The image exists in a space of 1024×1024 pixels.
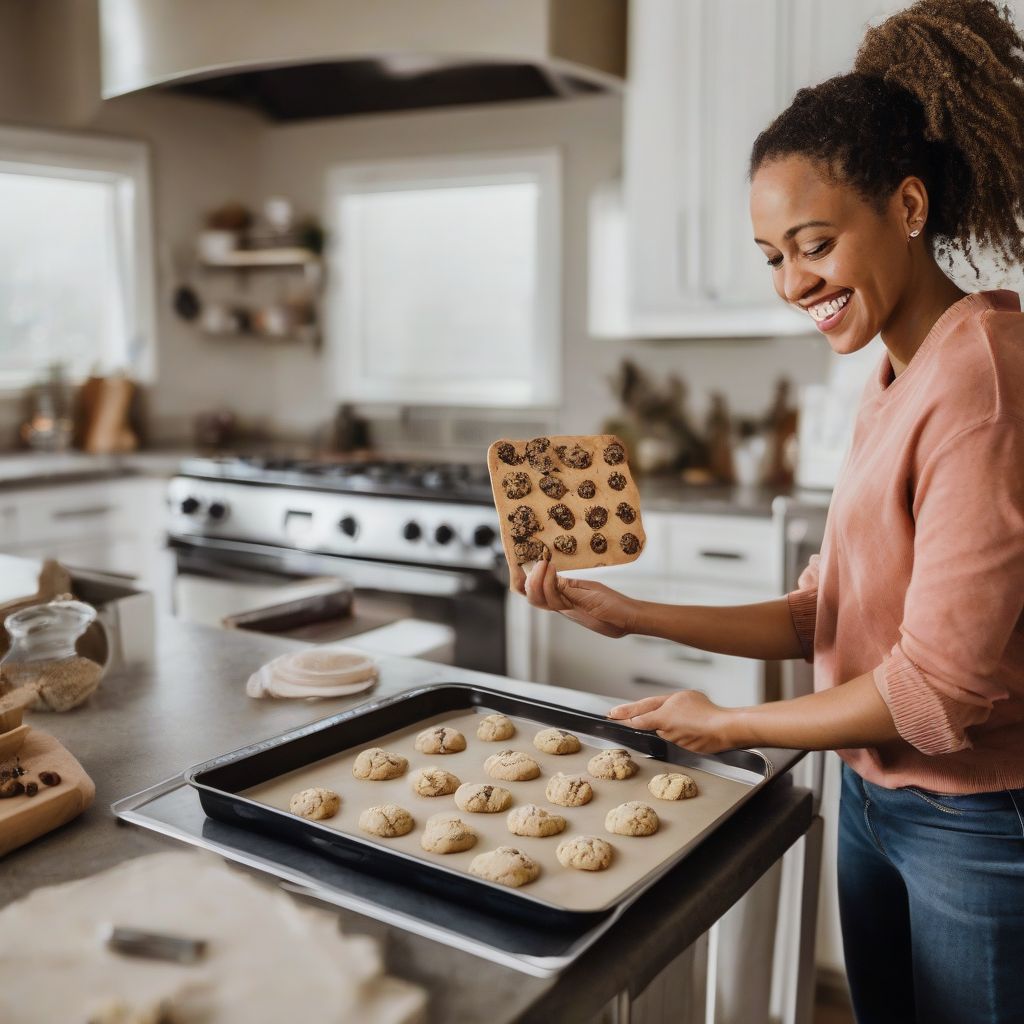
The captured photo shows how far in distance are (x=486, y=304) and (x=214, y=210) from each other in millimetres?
1271

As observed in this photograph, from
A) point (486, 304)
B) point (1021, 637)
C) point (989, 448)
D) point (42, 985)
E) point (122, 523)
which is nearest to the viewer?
point (42, 985)

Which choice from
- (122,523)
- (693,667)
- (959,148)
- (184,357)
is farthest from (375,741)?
(184,357)

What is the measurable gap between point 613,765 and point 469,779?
17 centimetres

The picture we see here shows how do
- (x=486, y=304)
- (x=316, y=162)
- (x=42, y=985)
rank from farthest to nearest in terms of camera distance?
(x=316, y=162), (x=486, y=304), (x=42, y=985)

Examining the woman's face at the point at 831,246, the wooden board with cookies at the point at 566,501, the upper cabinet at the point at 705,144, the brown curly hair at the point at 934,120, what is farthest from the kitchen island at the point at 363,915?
the upper cabinet at the point at 705,144

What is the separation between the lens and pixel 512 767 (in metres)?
1.25

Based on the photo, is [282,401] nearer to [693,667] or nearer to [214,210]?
[214,210]

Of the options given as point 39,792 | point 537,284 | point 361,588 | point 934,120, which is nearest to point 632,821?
point 39,792

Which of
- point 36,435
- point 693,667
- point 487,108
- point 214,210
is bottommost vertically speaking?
point 693,667

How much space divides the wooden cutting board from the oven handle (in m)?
1.92

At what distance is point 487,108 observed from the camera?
13.0 feet

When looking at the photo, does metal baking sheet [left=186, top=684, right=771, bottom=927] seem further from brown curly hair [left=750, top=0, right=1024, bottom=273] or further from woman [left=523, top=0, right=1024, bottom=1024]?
brown curly hair [left=750, top=0, right=1024, bottom=273]

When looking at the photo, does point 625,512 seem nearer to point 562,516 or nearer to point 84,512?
point 562,516

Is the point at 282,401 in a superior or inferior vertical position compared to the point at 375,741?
superior
